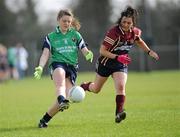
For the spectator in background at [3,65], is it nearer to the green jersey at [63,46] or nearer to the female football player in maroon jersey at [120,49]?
the female football player in maroon jersey at [120,49]

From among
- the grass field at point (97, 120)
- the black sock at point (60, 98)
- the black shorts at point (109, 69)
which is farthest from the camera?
the black shorts at point (109, 69)

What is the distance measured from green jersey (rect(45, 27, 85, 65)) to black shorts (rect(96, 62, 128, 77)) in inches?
28.3

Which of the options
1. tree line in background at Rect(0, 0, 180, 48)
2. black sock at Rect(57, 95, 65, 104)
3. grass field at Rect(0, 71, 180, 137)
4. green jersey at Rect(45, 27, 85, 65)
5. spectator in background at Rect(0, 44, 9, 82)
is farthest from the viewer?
tree line in background at Rect(0, 0, 180, 48)

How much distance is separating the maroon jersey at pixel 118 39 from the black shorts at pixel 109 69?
10 centimetres

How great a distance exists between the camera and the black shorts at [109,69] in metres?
11.8

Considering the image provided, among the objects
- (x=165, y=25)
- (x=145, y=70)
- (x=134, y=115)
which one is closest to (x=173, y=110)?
(x=134, y=115)

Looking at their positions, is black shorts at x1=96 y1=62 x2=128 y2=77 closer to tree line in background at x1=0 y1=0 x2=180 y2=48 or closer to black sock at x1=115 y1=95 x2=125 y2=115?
black sock at x1=115 y1=95 x2=125 y2=115

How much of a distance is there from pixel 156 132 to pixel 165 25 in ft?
149

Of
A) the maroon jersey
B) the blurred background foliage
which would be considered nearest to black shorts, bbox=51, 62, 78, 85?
the maroon jersey

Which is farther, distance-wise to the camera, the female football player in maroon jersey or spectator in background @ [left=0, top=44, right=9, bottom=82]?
spectator in background @ [left=0, top=44, right=9, bottom=82]

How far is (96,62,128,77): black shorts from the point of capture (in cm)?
1182

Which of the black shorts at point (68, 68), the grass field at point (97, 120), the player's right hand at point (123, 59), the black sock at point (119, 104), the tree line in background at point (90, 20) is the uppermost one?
the tree line in background at point (90, 20)

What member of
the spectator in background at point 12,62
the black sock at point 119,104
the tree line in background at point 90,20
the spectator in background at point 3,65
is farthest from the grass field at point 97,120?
the tree line in background at point 90,20

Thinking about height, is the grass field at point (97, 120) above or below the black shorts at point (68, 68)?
below
